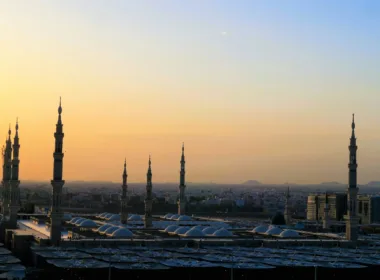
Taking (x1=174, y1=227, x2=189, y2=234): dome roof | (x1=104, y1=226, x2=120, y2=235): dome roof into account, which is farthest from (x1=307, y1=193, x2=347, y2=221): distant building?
(x1=104, y1=226, x2=120, y2=235): dome roof

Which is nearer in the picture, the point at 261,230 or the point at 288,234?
the point at 288,234

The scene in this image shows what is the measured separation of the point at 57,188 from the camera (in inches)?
1633

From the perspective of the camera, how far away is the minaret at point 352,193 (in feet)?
156

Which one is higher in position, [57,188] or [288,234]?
[57,188]

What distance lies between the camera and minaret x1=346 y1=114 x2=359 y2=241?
47531mm

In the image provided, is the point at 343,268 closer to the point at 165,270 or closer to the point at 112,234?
the point at 165,270

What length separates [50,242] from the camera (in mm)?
40656

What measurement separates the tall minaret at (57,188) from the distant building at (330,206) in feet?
169

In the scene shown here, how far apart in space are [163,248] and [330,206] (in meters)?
54.8

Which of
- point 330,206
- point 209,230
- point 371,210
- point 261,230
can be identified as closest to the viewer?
point 209,230

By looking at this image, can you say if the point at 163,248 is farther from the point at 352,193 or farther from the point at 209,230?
the point at 352,193

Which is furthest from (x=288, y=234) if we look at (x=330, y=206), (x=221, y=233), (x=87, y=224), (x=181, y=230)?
(x=330, y=206)

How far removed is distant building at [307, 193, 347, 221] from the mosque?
106 feet

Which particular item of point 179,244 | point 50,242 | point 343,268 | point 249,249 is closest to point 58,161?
point 50,242
